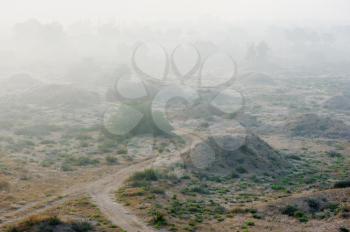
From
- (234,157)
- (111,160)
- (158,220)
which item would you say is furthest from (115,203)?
(234,157)

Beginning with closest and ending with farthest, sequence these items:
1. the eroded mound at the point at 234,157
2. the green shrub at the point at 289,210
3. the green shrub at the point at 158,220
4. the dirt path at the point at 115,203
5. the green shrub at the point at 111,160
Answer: the dirt path at the point at 115,203, the green shrub at the point at 158,220, the green shrub at the point at 289,210, the eroded mound at the point at 234,157, the green shrub at the point at 111,160

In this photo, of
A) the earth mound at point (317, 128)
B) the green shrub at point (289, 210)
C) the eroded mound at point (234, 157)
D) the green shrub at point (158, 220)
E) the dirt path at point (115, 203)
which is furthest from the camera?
Result: the earth mound at point (317, 128)

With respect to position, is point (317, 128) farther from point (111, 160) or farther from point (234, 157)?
point (111, 160)

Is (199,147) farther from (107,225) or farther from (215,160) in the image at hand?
(107,225)

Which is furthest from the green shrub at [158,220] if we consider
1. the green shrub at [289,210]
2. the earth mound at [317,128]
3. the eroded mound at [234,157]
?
the earth mound at [317,128]

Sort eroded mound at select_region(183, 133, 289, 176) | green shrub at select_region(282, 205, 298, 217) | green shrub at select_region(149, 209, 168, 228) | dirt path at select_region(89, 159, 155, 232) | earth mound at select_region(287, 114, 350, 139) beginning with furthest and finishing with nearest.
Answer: earth mound at select_region(287, 114, 350, 139) → eroded mound at select_region(183, 133, 289, 176) → green shrub at select_region(282, 205, 298, 217) → green shrub at select_region(149, 209, 168, 228) → dirt path at select_region(89, 159, 155, 232)

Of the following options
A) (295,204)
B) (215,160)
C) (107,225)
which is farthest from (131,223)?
(215,160)

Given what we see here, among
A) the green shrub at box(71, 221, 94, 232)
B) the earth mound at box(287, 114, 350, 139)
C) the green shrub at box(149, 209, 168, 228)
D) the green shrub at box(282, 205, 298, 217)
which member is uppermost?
the green shrub at box(71, 221, 94, 232)

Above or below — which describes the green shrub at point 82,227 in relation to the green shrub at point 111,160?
above

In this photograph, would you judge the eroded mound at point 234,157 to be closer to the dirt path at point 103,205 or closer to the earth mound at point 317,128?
the dirt path at point 103,205

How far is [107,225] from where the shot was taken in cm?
2880

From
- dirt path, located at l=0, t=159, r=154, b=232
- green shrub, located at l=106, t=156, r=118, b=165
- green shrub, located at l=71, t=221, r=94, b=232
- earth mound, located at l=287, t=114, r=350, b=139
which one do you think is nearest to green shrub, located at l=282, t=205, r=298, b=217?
dirt path, located at l=0, t=159, r=154, b=232

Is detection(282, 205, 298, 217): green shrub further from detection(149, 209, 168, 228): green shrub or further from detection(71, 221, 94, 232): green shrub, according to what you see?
detection(71, 221, 94, 232): green shrub

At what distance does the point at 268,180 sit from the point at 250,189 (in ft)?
15.5
